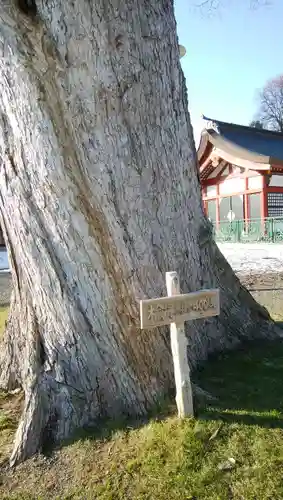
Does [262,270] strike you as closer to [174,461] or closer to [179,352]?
[179,352]

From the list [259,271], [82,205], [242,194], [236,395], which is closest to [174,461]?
[236,395]

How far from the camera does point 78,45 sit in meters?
2.20

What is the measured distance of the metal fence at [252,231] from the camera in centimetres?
1223

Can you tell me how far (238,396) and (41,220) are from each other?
173 centimetres

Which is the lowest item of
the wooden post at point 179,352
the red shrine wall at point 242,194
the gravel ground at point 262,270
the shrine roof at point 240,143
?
the gravel ground at point 262,270

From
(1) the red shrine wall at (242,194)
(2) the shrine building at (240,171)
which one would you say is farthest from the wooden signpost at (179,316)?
(1) the red shrine wall at (242,194)

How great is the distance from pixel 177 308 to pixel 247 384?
3.22 feet

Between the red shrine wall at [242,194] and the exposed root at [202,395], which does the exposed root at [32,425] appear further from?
the red shrine wall at [242,194]

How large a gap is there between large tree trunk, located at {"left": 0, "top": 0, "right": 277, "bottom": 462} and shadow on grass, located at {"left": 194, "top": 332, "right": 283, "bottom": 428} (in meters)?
0.38

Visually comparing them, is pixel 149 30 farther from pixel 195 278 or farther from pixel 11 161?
pixel 195 278

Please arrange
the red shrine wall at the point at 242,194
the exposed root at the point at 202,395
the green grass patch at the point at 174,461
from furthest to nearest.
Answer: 1. the red shrine wall at the point at 242,194
2. the exposed root at the point at 202,395
3. the green grass patch at the point at 174,461

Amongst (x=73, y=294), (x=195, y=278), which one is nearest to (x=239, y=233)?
(x=195, y=278)

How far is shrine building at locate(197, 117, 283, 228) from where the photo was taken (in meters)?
14.7

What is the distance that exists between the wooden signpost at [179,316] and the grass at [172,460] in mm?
163
